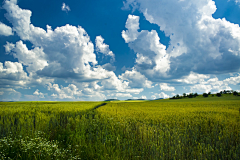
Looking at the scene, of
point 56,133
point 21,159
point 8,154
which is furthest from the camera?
point 56,133

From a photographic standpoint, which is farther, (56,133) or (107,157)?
(56,133)

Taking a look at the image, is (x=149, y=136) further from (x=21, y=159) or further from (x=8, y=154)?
(x=8, y=154)

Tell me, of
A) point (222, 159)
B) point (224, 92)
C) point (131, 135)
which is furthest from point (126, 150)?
point (224, 92)

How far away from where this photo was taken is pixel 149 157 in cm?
566

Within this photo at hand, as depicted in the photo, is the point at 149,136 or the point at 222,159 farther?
the point at 149,136

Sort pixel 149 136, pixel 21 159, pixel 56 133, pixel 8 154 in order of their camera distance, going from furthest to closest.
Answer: pixel 56 133 → pixel 149 136 → pixel 8 154 → pixel 21 159

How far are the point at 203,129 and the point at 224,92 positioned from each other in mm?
99506

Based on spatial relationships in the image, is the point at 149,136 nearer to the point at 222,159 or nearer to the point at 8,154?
the point at 222,159

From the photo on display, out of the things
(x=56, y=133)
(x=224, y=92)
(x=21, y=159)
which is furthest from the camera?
(x=224, y=92)

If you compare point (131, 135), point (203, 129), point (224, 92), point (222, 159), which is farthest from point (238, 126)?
point (224, 92)

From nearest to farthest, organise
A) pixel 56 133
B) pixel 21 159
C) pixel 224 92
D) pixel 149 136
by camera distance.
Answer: pixel 21 159
pixel 149 136
pixel 56 133
pixel 224 92

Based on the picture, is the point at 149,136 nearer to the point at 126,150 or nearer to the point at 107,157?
the point at 126,150

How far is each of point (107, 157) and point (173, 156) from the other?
2.66 meters

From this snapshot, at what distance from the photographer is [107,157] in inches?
218
